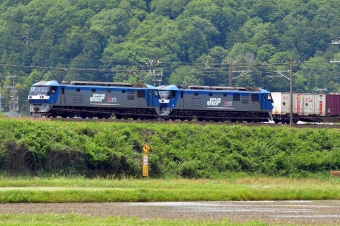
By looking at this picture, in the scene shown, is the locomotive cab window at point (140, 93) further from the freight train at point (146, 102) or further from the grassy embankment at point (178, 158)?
the grassy embankment at point (178, 158)

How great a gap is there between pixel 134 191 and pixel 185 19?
141 meters

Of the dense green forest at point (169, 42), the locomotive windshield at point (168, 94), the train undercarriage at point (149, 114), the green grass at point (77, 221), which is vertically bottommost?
the green grass at point (77, 221)

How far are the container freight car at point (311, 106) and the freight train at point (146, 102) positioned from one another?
7.32m

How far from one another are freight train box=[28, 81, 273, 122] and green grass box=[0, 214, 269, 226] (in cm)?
3521

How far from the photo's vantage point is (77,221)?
2583 cm

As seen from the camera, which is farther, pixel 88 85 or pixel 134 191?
pixel 88 85

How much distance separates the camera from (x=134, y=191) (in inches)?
1356

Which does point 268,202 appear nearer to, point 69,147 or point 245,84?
point 69,147

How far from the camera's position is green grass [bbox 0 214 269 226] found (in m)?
25.3

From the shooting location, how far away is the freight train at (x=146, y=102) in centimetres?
6188

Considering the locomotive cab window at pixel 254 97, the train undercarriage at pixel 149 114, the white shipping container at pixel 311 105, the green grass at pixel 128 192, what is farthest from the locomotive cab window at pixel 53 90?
the white shipping container at pixel 311 105

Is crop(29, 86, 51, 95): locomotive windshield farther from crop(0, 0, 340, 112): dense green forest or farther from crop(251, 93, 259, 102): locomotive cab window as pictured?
crop(0, 0, 340, 112): dense green forest

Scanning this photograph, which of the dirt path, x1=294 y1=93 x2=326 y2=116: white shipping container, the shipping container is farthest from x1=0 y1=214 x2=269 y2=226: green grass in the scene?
the shipping container

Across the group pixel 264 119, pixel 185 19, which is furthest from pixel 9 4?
pixel 264 119
